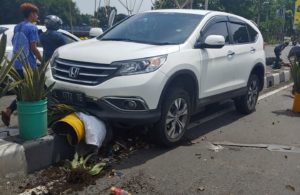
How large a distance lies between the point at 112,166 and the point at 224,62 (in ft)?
8.84

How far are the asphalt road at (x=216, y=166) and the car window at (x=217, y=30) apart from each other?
1.49 metres

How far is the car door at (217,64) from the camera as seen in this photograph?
623 centimetres

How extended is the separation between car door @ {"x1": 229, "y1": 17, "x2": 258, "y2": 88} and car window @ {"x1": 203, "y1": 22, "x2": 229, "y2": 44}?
20 centimetres

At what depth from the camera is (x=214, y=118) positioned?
303 inches

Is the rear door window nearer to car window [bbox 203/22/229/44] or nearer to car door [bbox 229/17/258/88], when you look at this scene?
car door [bbox 229/17/258/88]

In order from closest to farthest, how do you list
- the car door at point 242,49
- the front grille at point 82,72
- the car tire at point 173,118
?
1. the front grille at point 82,72
2. the car tire at point 173,118
3. the car door at point 242,49

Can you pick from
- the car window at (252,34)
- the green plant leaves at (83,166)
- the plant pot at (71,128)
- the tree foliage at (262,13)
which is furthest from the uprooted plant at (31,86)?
the tree foliage at (262,13)

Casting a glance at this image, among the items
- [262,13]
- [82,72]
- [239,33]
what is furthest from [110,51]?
[262,13]

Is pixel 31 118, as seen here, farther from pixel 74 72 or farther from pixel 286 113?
pixel 286 113

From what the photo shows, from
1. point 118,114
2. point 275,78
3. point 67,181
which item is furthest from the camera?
point 275,78

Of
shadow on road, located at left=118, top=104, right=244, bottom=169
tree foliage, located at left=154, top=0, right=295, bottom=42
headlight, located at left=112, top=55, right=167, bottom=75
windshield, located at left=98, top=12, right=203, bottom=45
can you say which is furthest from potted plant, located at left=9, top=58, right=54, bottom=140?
tree foliage, located at left=154, top=0, right=295, bottom=42

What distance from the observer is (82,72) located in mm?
5293

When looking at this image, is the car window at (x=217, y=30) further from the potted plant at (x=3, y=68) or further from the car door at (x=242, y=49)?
the potted plant at (x=3, y=68)

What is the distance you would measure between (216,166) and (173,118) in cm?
87
